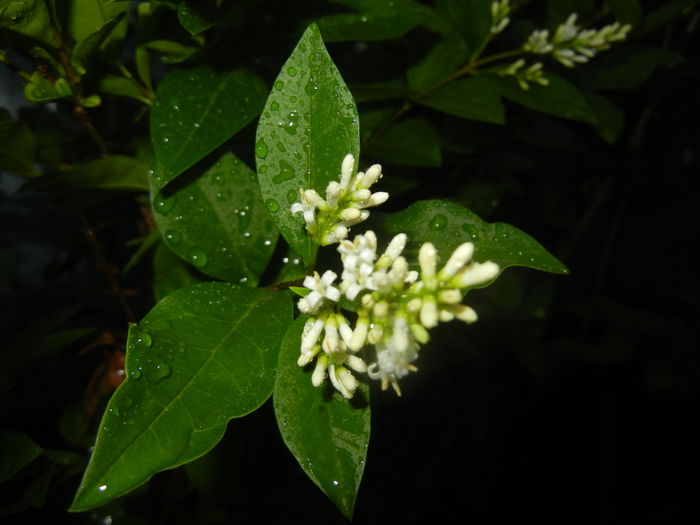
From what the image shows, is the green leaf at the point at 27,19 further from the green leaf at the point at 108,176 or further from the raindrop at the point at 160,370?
the raindrop at the point at 160,370

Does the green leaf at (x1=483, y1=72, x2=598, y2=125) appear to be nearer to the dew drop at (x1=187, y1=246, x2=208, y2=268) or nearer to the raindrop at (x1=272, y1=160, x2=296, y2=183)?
the raindrop at (x1=272, y1=160, x2=296, y2=183)

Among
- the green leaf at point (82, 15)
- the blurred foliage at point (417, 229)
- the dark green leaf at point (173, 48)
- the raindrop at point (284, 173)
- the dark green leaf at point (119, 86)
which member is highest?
the green leaf at point (82, 15)

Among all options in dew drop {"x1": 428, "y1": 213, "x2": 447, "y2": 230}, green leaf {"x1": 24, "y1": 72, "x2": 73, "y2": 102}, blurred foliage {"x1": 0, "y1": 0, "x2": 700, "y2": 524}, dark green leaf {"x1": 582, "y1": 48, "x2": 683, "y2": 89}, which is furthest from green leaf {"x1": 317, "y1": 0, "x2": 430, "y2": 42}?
dark green leaf {"x1": 582, "y1": 48, "x2": 683, "y2": 89}

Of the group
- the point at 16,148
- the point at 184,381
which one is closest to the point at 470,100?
the point at 184,381

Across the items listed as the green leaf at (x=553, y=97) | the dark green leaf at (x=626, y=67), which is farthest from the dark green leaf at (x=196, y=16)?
the dark green leaf at (x=626, y=67)

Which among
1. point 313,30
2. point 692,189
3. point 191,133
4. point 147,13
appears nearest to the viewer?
point 313,30

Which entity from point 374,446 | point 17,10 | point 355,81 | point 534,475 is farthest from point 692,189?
point 17,10

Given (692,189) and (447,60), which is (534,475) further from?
(447,60)
